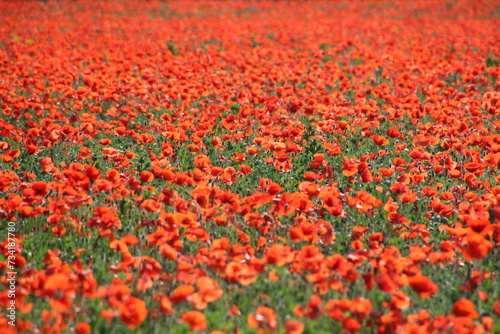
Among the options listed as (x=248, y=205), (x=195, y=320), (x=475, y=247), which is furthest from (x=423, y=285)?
(x=248, y=205)

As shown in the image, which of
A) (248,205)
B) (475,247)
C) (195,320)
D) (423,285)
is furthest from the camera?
(248,205)

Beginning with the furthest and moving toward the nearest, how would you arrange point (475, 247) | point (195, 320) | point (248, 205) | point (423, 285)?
point (248, 205), point (475, 247), point (423, 285), point (195, 320)

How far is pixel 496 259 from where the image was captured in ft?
12.0

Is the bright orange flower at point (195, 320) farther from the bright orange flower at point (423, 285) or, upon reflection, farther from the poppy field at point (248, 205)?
the bright orange flower at point (423, 285)

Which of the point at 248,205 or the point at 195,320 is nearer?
the point at 195,320

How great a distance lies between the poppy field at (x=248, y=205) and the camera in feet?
9.29

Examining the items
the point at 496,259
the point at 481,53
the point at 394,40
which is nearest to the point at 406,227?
the point at 496,259

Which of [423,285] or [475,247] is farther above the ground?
[475,247]

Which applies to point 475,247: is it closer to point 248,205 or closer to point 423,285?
point 423,285

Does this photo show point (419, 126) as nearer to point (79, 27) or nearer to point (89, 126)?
point (89, 126)

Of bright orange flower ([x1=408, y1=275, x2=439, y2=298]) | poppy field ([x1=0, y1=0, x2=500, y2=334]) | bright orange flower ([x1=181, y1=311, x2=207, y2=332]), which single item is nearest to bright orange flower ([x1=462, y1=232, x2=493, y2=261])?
poppy field ([x1=0, y1=0, x2=500, y2=334])

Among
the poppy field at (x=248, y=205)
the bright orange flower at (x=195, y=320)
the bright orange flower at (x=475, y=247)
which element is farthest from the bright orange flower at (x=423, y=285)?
→ the bright orange flower at (x=195, y=320)

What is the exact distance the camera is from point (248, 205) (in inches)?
141

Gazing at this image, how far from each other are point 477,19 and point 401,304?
17222 millimetres
